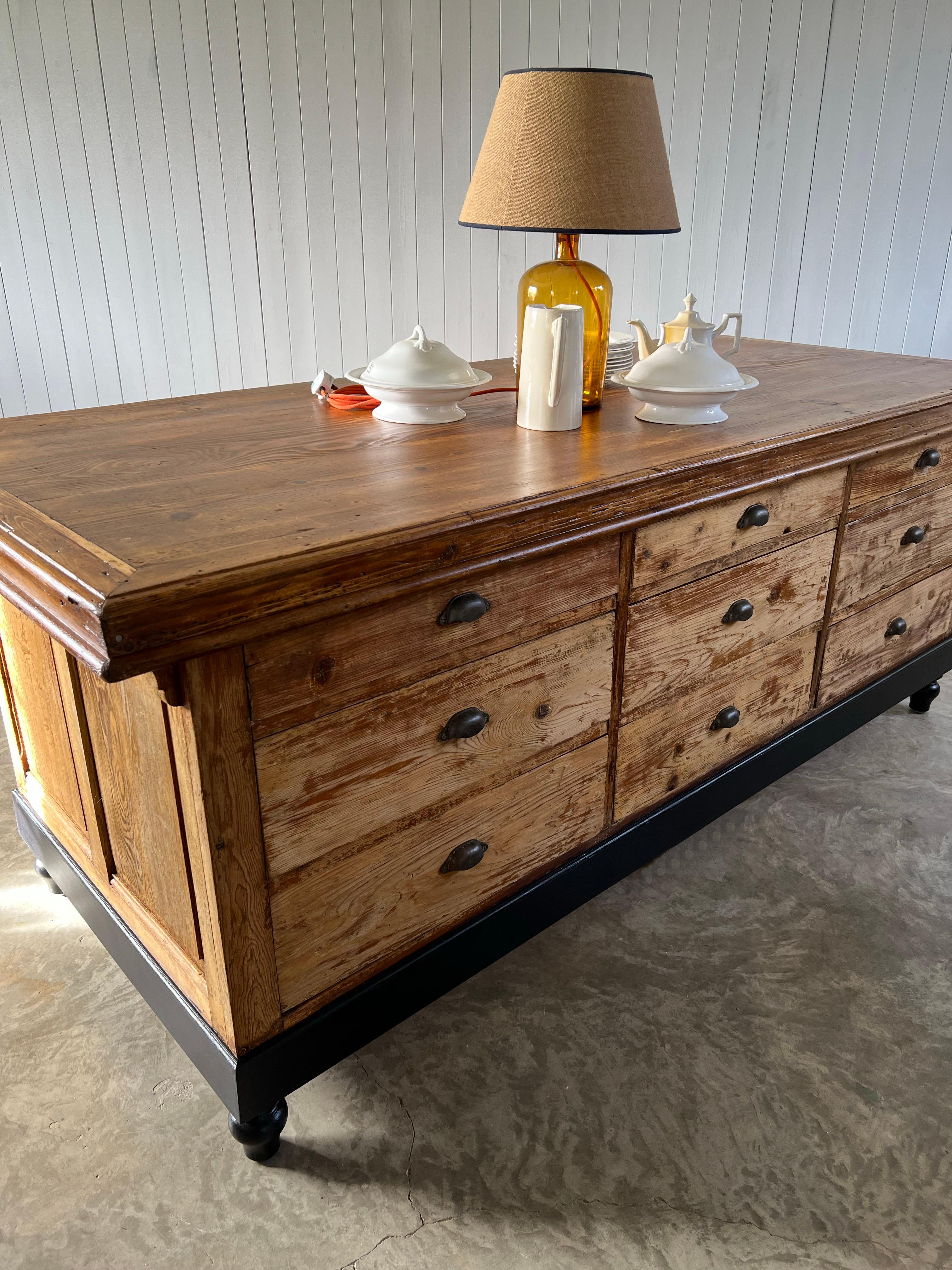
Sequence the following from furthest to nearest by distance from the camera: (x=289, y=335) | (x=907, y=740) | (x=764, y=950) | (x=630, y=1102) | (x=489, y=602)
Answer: (x=289, y=335), (x=907, y=740), (x=764, y=950), (x=630, y=1102), (x=489, y=602)

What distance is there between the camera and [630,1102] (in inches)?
49.0

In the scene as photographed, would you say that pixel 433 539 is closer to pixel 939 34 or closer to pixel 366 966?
pixel 366 966

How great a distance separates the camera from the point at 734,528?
55.4 inches

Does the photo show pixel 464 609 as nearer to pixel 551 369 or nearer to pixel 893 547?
pixel 551 369

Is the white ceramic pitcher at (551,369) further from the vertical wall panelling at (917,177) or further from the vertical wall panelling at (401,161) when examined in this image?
the vertical wall panelling at (401,161)

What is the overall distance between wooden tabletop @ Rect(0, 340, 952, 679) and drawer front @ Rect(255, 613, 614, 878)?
15 centimetres

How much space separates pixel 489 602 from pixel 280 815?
0.34m

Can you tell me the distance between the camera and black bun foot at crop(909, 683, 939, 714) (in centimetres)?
222

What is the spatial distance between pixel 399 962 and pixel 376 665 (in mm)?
425

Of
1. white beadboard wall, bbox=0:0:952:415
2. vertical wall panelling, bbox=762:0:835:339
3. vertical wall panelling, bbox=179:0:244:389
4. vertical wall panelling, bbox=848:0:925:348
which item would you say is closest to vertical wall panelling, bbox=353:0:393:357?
white beadboard wall, bbox=0:0:952:415

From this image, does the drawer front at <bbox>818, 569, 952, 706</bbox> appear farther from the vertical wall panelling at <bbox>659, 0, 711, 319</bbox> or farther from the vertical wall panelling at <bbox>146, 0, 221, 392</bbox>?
the vertical wall panelling at <bbox>146, 0, 221, 392</bbox>

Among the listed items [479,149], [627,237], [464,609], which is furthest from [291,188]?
[464,609]

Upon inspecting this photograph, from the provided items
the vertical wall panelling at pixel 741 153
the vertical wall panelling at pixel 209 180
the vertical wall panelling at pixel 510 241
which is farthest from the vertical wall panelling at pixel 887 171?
the vertical wall panelling at pixel 209 180

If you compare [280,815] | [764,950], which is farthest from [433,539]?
[764,950]
